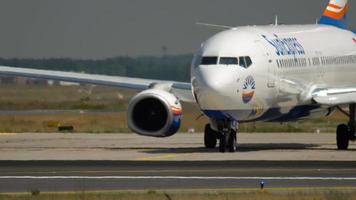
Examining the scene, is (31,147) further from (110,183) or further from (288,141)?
(110,183)

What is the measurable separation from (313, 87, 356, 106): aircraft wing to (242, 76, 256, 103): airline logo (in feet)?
12.4

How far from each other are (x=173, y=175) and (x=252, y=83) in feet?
30.6

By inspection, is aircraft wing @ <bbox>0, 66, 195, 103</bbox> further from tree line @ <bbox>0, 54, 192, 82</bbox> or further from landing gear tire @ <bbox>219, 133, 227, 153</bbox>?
tree line @ <bbox>0, 54, 192, 82</bbox>

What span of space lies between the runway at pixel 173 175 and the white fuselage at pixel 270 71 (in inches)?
162

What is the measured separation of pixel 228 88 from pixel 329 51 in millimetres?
9142

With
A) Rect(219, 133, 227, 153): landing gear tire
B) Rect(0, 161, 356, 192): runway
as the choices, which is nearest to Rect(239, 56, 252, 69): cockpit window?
Rect(219, 133, 227, 153): landing gear tire

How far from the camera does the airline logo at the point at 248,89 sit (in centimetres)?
3736

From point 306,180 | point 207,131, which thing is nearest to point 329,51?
point 207,131

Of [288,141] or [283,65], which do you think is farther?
[288,141]

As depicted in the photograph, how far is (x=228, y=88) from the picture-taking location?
120 feet

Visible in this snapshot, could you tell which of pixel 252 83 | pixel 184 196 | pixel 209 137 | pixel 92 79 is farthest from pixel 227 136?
pixel 184 196

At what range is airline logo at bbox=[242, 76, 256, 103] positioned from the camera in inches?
1471

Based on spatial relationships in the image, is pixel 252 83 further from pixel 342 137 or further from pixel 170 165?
pixel 170 165

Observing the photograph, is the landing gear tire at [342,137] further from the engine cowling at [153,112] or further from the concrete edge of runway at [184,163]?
the concrete edge of runway at [184,163]
